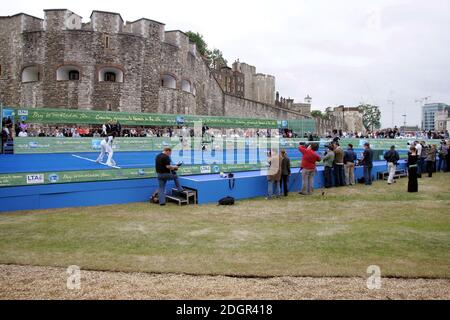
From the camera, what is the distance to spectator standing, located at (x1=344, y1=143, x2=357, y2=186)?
54.2 feet

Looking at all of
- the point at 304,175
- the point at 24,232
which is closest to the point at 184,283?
the point at 24,232

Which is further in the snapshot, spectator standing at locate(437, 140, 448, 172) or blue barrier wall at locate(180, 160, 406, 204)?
spectator standing at locate(437, 140, 448, 172)

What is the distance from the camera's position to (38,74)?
3550 cm

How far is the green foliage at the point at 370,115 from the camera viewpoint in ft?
344

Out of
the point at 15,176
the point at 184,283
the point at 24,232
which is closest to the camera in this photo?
the point at 184,283

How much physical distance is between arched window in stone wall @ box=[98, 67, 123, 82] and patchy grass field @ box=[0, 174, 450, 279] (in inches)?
1064

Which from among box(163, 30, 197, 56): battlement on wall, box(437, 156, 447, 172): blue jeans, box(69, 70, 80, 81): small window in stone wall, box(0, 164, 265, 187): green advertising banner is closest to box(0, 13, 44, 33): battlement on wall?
box(69, 70, 80, 81): small window in stone wall

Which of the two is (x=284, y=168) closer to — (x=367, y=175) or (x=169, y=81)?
(x=367, y=175)

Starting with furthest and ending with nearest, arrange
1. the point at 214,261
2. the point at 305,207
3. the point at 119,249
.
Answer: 1. the point at 305,207
2. the point at 119,249
3. the point at 214,261

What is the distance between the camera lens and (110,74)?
121ft

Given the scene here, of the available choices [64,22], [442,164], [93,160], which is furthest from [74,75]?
[442,164]

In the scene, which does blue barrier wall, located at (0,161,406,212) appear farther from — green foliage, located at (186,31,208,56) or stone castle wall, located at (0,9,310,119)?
green foliage, located at (186,31,208,56)

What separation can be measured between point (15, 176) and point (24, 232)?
3.22 metres
